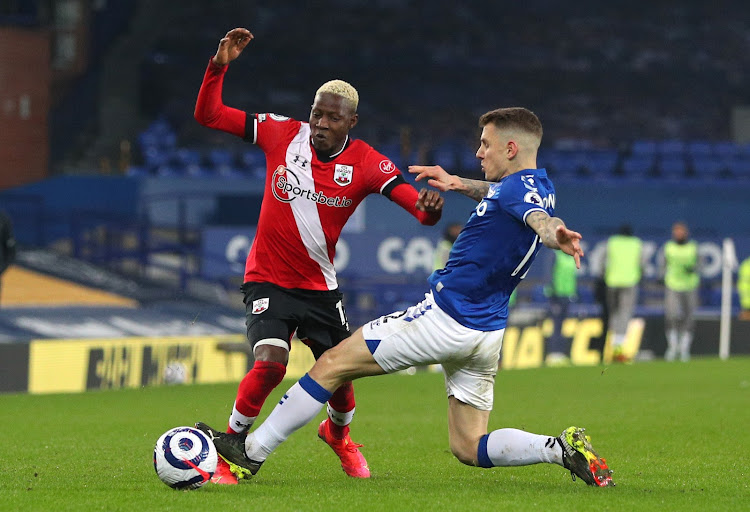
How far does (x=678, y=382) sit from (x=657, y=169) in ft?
41.8

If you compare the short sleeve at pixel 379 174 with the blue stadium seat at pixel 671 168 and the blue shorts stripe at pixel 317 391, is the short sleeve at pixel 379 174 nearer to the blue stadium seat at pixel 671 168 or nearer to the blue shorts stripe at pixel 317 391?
the blue shorts stripe at pixel 317 391

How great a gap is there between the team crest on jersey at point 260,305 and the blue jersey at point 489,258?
1.07m

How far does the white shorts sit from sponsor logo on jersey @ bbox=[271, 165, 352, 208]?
0.95 m

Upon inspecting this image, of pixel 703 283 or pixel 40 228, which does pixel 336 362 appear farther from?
pixel 703 283

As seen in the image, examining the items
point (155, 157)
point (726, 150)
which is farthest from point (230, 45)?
point (726, 150)

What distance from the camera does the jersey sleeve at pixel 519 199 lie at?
541 cm

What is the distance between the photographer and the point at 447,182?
5.80 meters

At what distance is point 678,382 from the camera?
14141mm

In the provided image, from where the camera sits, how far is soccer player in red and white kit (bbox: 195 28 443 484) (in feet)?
21.0

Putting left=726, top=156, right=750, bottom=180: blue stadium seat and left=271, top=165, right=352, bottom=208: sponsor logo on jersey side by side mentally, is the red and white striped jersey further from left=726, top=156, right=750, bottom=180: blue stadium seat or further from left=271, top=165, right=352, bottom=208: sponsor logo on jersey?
left=726, top=156, right=750, bottom=180: blue stadium seat

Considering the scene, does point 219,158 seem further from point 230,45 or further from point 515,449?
Answer: point 515,449

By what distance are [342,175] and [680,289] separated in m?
14.3

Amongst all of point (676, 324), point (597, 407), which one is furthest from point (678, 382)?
point (676, 324)

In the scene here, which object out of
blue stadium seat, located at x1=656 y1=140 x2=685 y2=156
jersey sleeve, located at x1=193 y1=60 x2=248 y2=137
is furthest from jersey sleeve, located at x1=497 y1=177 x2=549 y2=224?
blue stadium seat, located at x1=656 y1=140 x2=685 y2=156
